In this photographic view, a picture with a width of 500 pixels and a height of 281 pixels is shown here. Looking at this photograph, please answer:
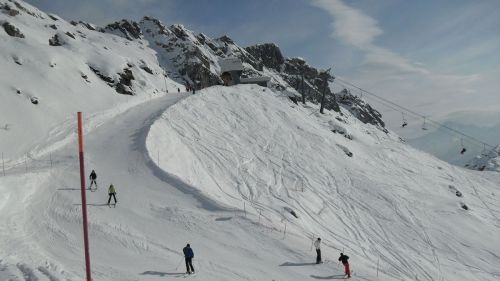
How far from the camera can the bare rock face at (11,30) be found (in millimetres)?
52125

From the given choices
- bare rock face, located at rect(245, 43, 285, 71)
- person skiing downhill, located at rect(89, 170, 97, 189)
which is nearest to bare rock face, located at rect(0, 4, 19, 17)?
person skiing downhill, located at rect(89, 170, 97, 189)

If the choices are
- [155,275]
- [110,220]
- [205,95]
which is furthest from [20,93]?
[155,275]

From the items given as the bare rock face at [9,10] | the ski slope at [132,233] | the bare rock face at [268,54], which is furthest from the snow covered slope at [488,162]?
the bare rock face at [9,10]

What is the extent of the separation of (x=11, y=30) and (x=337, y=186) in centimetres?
4650

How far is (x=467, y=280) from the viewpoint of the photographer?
25.6 m

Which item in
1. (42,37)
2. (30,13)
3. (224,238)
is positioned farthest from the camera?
(30,13)

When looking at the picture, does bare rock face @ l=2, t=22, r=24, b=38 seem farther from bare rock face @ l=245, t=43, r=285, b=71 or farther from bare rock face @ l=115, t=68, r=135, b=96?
bare rock face @ l=245, t=43, r=285, b=71

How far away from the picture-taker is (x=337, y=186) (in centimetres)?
3700

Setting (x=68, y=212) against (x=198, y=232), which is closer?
(x=198, y=232)

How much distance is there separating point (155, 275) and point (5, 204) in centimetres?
1195

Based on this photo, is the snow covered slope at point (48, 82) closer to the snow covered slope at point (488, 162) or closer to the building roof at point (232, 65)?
the building roof at point (232, 65)

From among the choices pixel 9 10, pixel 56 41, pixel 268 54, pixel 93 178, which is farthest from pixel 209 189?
pixel 268 54

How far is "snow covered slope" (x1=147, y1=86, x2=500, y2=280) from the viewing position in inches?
1077

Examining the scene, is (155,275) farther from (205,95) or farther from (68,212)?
(205,95)
